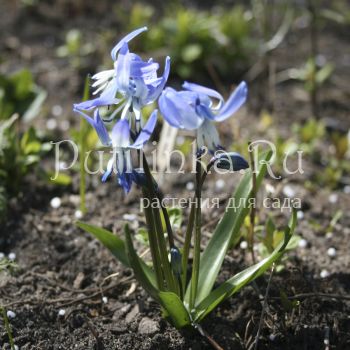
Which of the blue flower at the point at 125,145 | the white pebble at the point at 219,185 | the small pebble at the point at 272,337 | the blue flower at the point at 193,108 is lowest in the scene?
the small pebble at the point at 272,337

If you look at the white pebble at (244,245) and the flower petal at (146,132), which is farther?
the white pebble at (244,245)

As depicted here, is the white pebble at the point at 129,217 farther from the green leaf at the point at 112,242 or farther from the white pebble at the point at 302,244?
the white pebble at the point at 302,244

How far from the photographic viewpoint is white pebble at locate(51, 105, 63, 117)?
4057mm

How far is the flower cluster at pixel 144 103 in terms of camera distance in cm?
180

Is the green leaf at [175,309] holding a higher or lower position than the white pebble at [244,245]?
higher

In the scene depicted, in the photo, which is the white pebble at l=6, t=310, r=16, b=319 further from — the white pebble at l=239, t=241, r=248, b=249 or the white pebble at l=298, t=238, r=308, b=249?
the white pebble at l=298, t=238, r=308, b=249

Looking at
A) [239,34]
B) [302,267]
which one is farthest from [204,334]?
[239,34]

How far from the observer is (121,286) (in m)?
2.72

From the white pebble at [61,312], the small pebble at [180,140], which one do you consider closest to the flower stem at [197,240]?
the white pebble at [61,312]

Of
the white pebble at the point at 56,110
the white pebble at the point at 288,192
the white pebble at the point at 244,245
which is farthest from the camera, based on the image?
the white pebble at the point at 56,110

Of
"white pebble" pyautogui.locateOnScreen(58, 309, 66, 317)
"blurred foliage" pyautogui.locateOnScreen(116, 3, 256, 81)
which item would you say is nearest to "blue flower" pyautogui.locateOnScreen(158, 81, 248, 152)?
"white pebble" pyautogui.locateOnScreen(58, 309, 66, 317)

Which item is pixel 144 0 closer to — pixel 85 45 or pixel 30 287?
pixel 85 45

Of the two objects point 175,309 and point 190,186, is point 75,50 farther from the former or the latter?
point 175,309

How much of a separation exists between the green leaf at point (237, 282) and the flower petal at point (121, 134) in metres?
0.65
